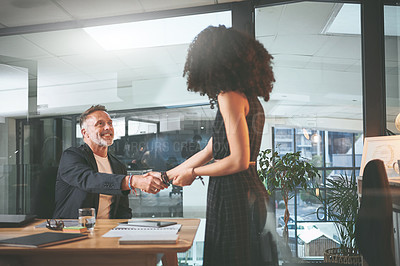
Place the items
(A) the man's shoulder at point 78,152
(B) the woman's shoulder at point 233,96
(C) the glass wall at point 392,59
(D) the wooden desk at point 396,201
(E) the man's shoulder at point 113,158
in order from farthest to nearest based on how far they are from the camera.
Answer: (C) the glass wall at point 392,59, (E) the man's shoulder at point 113,158, (A) the man's shoulder at point 78,152, (D) the wooden desk at point 396,201, (B) the woman's shoulder at point 233,96

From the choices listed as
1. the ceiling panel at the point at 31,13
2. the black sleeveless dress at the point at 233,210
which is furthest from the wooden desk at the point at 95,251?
the ceiling panel at the point at 31,13

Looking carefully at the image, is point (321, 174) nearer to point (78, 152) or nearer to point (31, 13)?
point (78, 152)

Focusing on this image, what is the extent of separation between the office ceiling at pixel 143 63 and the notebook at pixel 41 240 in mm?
1418

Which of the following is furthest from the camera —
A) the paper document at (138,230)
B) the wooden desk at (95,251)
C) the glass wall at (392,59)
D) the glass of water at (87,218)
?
the glass wall at (392,59)

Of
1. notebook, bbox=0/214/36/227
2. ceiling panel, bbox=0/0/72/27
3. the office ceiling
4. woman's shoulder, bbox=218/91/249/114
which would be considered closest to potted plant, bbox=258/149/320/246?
the office ceiling

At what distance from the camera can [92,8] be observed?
292cm

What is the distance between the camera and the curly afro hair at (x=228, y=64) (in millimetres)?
1978

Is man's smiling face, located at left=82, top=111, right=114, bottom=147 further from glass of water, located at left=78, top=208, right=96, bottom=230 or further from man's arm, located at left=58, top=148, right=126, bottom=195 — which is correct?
glass of water, located at left=78, top=208, right=96, bottom=230

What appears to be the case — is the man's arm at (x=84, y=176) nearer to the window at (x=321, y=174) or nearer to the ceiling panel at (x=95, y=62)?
the ceiling panel at (x=95, y=62)

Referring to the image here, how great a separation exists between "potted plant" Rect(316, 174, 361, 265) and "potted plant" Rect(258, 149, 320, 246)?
0.21 metres

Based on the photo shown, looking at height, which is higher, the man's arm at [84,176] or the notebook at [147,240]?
the man's arm at [84,176]

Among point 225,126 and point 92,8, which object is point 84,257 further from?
point 92,8

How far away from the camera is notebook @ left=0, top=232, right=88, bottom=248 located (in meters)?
1.43

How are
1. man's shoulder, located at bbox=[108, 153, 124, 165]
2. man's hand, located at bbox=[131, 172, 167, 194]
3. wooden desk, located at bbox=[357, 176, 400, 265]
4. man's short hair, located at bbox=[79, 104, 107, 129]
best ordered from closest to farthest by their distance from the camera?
man's hand, located at bbox=[131, 172, 167, 194], wooden desk, located at bbox=[357, 176, 400, 265], man's shoulder, located at bbox=[108, 153, 124, 165], man's short hair, located at bbox=[79, 104, 107, 129]
